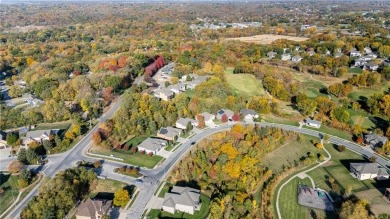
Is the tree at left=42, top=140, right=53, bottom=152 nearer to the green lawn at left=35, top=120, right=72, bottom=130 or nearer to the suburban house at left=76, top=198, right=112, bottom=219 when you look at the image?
the green lawn at left=35, top=120, right=72, bottom=130

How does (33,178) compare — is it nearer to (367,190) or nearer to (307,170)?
(307,170)

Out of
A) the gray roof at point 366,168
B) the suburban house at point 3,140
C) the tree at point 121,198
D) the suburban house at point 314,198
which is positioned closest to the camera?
the tree at point 121,198

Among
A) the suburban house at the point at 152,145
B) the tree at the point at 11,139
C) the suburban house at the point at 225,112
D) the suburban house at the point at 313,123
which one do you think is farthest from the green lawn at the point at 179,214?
the suburban house at the point at 313,123

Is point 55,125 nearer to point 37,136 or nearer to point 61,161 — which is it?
point 37,136

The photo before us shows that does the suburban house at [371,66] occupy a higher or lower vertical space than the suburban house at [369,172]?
higher

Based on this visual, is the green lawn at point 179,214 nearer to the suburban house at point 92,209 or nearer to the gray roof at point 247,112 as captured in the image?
the suburban house at point 92,209

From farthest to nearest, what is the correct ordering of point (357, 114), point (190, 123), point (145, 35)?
point (145, 35)
point (357, 114)
point (190, 123)

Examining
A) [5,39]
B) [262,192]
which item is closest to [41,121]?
[262,192]
